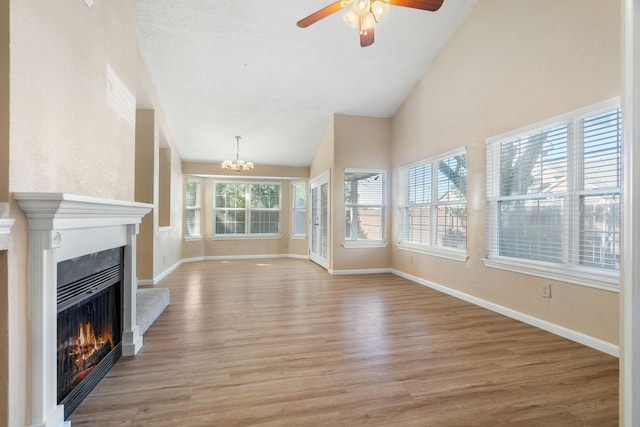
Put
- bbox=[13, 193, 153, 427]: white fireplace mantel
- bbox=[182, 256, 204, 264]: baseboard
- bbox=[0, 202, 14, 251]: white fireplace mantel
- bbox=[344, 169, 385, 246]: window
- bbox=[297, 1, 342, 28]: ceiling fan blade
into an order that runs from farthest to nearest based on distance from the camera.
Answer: bbox=[182, 256, 204, 264]: baseboard
bbox=[344, 169, 385, 246]: window
bbox=[297, 1, 342, 28]: ceiling fan blade
bbox=[13, 193, 153, 427]: white fireplace mantel
bbox=[0, 202, 14, 251]: white fireplace mantel

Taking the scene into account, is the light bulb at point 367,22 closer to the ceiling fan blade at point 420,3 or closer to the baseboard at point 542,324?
the ceiling fan blade at point 420,3

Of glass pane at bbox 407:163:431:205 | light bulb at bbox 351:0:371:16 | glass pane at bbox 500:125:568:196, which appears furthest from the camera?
glass pane at bbox 407:163:431:205

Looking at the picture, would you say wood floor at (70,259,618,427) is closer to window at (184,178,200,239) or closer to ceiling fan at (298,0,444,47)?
ceiling fan at (298,0,444,47)

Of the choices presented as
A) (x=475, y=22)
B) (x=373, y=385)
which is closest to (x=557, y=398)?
(x=373, y=385)

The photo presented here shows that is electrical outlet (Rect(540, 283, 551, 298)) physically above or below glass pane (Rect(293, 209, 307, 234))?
below

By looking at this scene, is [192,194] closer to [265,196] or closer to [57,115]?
[265,196]

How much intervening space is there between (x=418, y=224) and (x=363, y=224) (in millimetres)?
1117

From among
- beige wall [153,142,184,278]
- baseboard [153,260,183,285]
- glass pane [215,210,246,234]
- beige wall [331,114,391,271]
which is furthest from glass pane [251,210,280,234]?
beige wall [331,114,391,271]

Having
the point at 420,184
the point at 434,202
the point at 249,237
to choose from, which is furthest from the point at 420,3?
the point at 249,237

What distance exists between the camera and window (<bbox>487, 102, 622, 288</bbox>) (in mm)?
2521

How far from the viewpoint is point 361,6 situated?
222 cm

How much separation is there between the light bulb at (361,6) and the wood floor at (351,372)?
276cm

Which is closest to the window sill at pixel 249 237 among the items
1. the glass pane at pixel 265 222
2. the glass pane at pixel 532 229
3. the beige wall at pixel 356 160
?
the glass pane at pixel 265 222

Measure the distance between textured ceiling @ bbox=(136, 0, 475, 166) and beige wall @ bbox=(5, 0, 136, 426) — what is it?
5.23 ft
